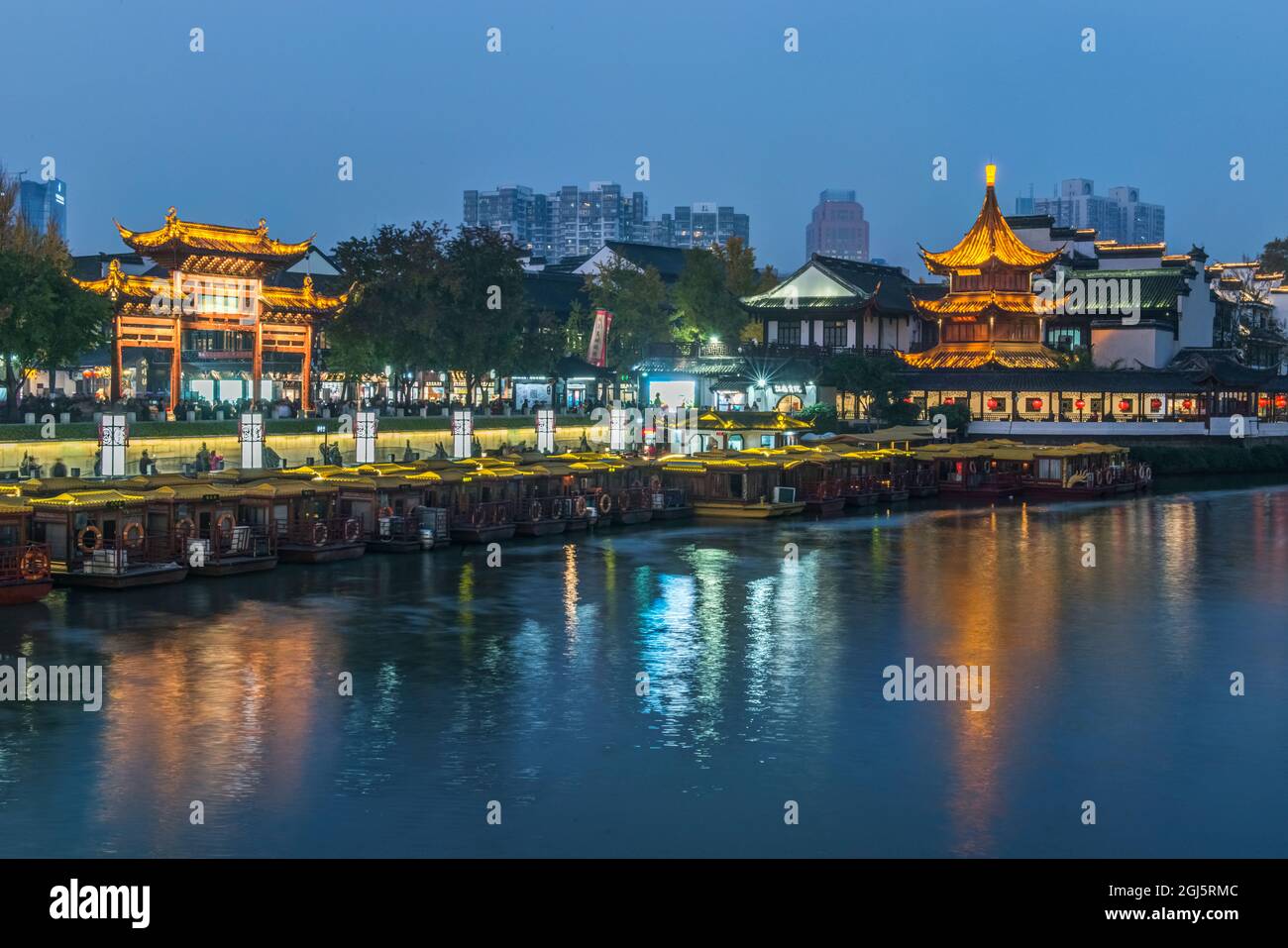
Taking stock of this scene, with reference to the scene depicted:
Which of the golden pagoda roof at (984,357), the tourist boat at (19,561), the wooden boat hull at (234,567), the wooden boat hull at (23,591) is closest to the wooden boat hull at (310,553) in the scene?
the wooden boat hull at (234,567)

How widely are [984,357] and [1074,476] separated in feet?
111

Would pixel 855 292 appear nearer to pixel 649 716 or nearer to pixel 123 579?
pixel 123 579

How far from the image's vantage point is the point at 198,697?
31688 millimetres

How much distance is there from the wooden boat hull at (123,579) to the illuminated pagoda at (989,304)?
8113cm

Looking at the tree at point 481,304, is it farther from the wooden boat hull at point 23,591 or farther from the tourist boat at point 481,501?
the wooden boat hull at point 23,591

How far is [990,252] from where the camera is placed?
122 m

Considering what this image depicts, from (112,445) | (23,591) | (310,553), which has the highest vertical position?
(112,445)

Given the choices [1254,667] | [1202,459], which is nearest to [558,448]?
[1202,459]

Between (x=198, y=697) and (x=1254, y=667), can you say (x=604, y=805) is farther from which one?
(x=1254, y=667)

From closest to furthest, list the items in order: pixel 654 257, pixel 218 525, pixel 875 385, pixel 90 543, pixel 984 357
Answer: pixel 90 543
pixel 218 525
pixel 875 385
pixel 984 357
pixel 654 257

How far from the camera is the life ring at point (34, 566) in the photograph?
41594 millimetres

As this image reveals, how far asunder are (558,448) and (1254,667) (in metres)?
60.8

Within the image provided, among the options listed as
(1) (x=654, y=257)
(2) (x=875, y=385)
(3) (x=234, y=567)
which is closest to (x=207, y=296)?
(3) (x=234, y=567)
